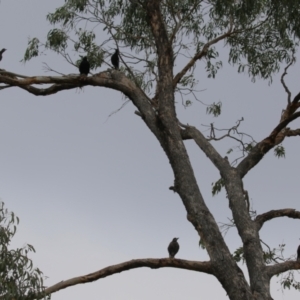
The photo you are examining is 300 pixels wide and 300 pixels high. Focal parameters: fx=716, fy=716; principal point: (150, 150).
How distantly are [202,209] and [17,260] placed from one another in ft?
6.50

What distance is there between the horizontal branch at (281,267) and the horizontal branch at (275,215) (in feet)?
1.67

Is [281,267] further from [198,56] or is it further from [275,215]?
[198,56]

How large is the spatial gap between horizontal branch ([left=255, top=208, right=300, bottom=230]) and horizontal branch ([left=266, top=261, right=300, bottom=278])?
51 centimetres

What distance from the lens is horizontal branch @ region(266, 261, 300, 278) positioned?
7.61 metres

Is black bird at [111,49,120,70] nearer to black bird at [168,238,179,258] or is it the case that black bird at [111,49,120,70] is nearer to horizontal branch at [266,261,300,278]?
black bird at [168,238,179,258]

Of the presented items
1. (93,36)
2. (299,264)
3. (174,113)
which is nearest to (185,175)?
(174,113)

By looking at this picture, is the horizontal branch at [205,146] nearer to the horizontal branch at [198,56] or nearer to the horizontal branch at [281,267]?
the horizontal branch at [198,56]

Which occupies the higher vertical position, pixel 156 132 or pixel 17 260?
pixel 156 132

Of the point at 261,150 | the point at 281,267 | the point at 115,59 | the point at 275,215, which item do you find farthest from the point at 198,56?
the point at 281,267

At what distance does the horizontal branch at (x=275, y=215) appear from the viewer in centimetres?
823

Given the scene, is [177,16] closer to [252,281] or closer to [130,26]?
[130,26]

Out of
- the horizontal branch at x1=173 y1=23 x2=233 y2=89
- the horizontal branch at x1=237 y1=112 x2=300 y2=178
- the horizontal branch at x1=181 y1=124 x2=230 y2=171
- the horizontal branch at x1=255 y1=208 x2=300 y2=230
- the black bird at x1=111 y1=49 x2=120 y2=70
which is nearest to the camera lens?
the horizontal branch at x1=255 y1=208 x2=300 y2=230

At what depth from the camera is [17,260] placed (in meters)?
7.33

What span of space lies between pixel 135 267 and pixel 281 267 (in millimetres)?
1632
